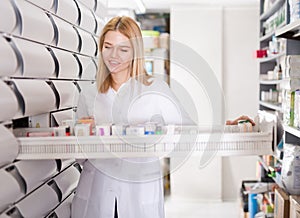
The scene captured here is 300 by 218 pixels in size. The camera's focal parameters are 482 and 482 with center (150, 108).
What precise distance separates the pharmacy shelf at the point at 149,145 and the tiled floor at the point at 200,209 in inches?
116

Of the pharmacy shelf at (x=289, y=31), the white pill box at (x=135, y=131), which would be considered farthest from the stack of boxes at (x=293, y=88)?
the white pill box at (x=135, y=131)

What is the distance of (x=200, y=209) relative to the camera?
15.9ft

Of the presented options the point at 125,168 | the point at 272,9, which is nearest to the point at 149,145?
the point at 125,168

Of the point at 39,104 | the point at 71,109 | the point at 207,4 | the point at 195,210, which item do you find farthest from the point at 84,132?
the point at 207,4

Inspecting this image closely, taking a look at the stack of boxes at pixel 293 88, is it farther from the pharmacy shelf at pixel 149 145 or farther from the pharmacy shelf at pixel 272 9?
the pharmacy shelf at pixel 272 9

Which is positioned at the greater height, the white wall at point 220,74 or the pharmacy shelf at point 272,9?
the pharmacy shelf at point 272,9

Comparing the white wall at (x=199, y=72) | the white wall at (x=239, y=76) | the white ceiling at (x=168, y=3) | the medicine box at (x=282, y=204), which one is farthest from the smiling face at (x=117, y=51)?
the white wall at (x=239, y=76)

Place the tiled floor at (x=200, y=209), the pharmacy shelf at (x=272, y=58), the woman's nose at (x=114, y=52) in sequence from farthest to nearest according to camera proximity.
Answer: the tiled floor at (x=200, y=209) → the pharmacy shelf at (x=272, y=58) → the woman's nose at (x=114, y=52)

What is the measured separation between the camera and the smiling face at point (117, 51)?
6.18ft

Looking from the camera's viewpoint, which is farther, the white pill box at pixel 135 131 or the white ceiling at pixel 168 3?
the white ceiling at pixel 168 3

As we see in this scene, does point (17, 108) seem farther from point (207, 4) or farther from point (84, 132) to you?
point (207, 4)

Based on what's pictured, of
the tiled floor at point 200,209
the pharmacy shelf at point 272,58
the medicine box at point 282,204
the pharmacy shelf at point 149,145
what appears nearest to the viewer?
the pharmacy shelf at point 149,145

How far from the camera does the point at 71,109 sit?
2350 millimetres

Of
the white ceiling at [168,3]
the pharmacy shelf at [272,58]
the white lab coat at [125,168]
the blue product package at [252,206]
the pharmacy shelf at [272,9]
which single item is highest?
the white ceiling at [168,3]
